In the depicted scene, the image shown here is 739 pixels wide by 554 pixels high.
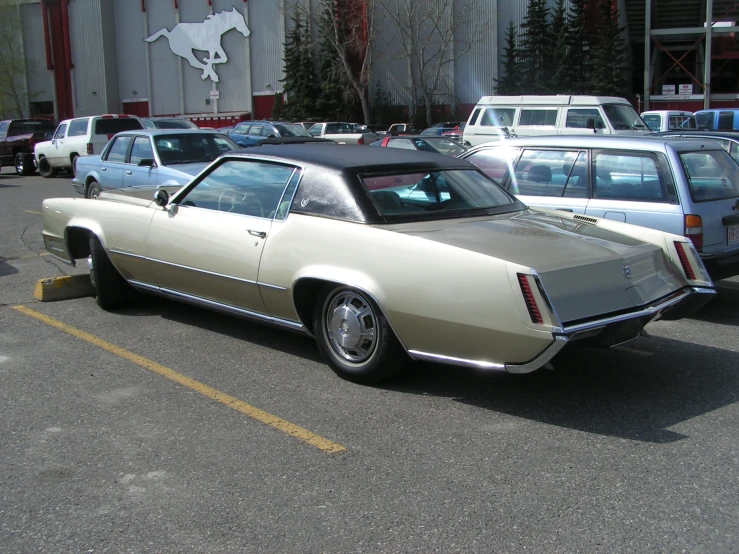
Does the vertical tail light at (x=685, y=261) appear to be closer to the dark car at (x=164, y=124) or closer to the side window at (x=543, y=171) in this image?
the side window at (x=543, y=171)

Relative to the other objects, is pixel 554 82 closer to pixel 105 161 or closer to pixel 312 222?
pixel 105 161

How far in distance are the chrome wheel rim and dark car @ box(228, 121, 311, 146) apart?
21464 millimetres

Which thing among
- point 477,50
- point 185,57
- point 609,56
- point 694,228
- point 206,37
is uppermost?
point 206,37

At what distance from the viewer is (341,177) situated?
5551 mm

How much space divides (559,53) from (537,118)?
19.3 metres

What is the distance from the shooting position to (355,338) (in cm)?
522

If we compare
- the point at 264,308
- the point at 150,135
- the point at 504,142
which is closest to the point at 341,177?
the point at 264,308

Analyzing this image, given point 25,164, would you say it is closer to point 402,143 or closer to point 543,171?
point 402,143

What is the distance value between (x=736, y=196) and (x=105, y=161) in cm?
1002

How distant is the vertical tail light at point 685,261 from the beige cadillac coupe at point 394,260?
0.03 feet

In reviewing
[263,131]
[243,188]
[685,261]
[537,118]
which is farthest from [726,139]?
[263,131]

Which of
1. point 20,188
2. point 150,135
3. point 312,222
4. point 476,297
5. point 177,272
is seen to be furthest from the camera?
point 20,188

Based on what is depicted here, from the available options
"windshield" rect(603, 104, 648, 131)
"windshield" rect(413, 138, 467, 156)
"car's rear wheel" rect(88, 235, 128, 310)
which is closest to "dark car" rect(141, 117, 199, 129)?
"windshield" rect(413, 138, 467, 156)

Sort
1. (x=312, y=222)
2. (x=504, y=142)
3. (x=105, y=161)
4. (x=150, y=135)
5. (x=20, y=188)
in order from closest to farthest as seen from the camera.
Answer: (x=312, y=222) < (x=504, y=142) < (x=150, y=135) < (x=105, y=161) < (x=20, y=188)
